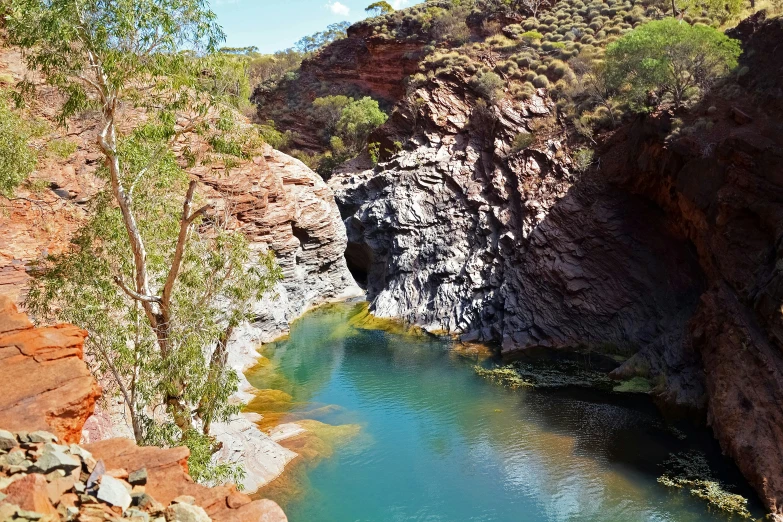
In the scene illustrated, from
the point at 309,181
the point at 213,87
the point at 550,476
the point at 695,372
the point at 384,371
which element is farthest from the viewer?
the point at 309,181

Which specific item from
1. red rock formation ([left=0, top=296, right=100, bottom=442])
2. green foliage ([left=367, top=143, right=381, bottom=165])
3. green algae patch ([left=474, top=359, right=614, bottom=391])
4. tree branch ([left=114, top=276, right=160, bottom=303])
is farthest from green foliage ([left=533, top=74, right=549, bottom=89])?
red rock formation ([left=0, top=296, right=100, bottom=442])

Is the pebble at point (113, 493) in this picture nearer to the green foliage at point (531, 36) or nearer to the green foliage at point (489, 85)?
the green foliage at point (489, 85)

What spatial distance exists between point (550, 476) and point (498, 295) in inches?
618

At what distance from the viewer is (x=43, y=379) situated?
7.55 metres

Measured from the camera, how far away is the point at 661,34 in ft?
88.7

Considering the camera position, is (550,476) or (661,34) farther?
(661,34)

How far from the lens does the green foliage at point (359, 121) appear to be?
184ft

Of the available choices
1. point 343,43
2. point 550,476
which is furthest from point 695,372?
point 343,43

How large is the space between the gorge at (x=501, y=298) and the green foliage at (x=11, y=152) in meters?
1.32

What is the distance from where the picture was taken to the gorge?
1594 cm

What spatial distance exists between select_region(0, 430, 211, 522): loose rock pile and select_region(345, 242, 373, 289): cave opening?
3508cm

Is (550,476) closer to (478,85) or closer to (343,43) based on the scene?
(478,85)

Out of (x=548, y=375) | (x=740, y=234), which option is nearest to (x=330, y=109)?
(x=548, y=375)

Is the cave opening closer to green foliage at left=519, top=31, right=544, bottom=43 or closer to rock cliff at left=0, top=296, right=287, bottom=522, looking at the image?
green foliage at left=519, top=31, right=544, bottom=43
